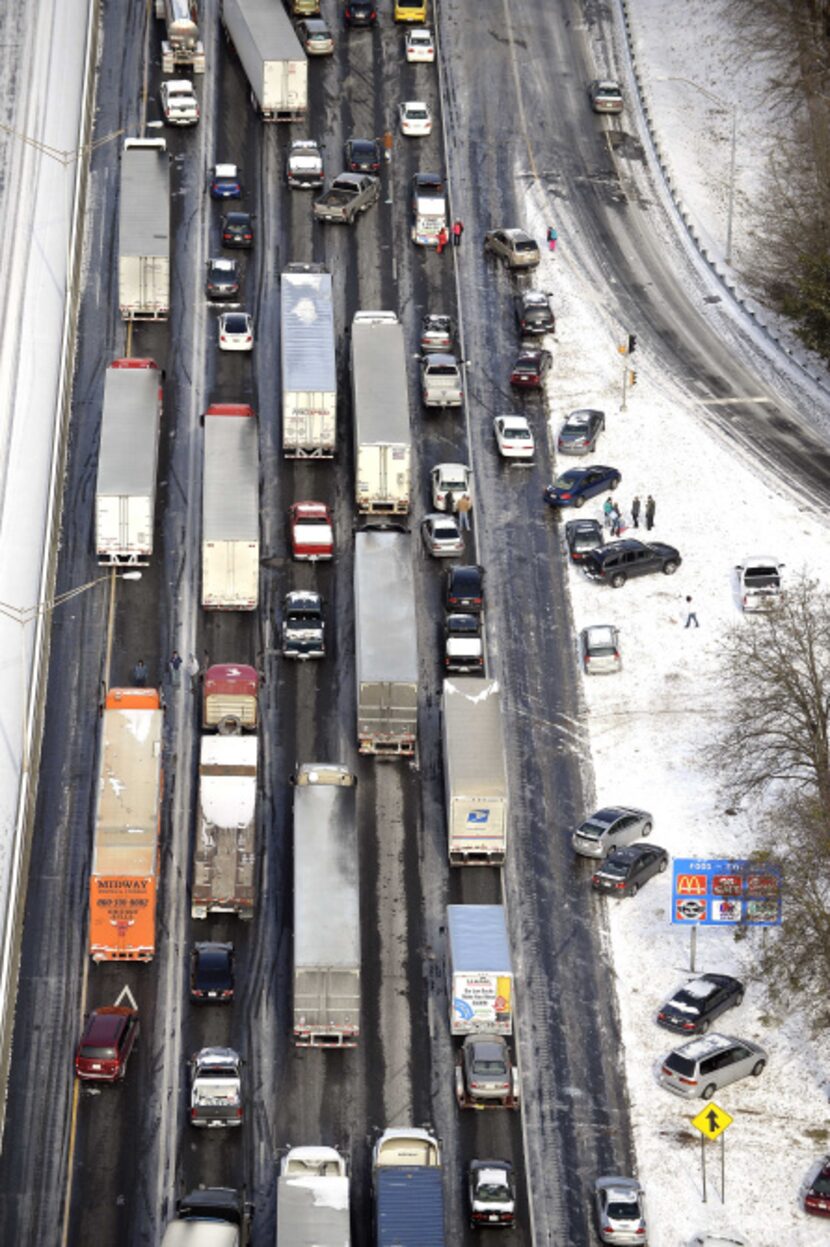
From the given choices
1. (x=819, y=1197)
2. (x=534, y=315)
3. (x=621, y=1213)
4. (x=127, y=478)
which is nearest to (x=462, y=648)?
(x=127, y=478)

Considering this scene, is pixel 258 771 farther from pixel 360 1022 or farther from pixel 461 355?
pixel 461 355

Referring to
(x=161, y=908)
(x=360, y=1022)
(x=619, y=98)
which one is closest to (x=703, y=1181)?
(x=360, y=1022)

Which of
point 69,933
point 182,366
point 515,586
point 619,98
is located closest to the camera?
point 69,933

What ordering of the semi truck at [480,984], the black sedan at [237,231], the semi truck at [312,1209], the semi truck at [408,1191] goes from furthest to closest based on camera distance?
1. the black sedan at [237,231]
2. the semi truck at [480,984]
3. the semi truck at [408,1191]
4. the semi truck at [312,1209]

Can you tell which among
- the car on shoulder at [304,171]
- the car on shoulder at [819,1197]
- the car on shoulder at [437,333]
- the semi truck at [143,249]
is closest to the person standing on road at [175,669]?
the semi truck at [143,249]

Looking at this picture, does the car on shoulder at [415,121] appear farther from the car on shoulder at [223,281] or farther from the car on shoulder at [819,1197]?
the car on shoulder at [819,1197]

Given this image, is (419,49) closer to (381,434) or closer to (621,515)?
(381,434)
